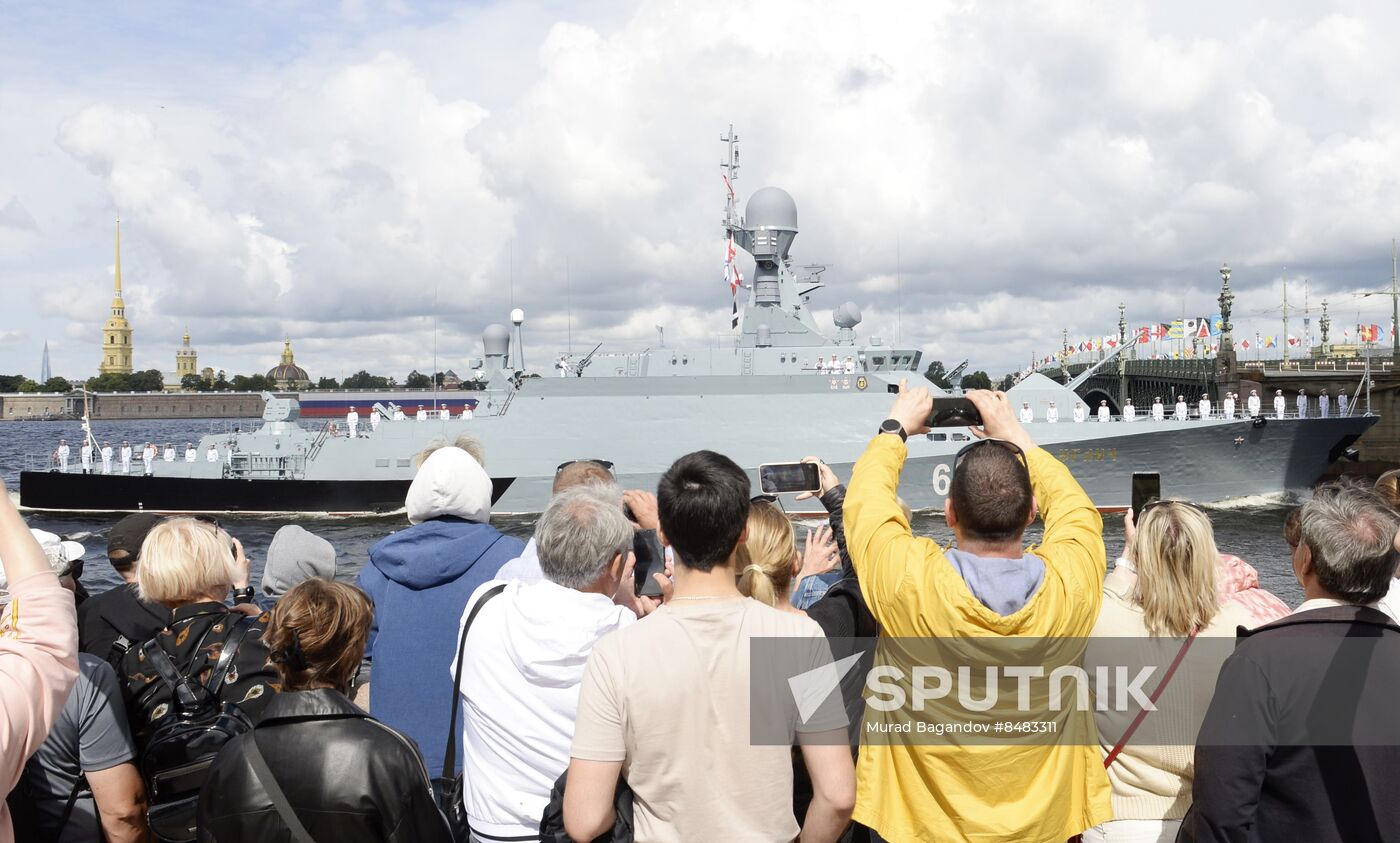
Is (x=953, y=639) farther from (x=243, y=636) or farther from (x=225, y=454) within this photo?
(x=225, y=454)

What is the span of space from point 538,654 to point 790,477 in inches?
32.9

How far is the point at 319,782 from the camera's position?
1.87 meters

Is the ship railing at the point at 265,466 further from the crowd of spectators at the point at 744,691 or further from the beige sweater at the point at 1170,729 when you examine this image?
the beige sweater at the point at 1170,729

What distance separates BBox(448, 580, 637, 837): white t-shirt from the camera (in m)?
2.23

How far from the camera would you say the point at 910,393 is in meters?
2.35

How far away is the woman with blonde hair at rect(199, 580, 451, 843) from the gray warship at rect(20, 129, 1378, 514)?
16694mm

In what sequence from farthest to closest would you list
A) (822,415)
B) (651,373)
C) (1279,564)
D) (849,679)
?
1. (651,373)
2. (822,415)
3. (1279,564)
4. (849,679)

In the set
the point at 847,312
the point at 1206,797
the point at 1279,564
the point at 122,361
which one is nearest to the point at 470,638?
the point at 1206,797

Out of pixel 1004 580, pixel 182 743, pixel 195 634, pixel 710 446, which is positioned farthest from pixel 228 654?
pixel 710 446

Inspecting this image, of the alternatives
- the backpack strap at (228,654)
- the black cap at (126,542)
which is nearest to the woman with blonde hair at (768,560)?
the backpack strap at (228,654)

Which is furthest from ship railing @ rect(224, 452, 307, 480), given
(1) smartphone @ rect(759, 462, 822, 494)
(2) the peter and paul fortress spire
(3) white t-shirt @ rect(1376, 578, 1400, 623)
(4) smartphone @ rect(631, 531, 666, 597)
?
(2) the peter and paul fortress spire

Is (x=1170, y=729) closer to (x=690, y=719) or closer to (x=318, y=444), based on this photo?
(x=690, y=719)

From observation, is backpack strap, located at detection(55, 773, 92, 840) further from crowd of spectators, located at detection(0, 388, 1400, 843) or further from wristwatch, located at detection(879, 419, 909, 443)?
wristwatch, located at detection(879, 419, 909, 443)

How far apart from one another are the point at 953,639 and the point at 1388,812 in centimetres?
99
